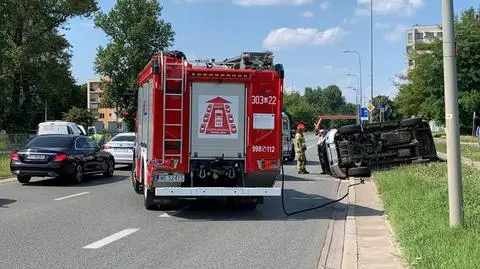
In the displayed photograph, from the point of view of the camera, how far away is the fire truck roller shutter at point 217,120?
1192 centimetres

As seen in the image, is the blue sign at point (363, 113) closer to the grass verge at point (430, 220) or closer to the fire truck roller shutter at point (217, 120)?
the grass verge at point (430, 220)

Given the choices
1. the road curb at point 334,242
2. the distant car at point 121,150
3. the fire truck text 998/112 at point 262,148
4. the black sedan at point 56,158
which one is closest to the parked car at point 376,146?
the road curb at point 334,242

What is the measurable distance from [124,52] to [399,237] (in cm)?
6635

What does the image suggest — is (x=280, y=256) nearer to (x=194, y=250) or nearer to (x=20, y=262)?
(x=194, y=250)

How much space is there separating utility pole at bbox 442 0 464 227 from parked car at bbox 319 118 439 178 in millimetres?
10964

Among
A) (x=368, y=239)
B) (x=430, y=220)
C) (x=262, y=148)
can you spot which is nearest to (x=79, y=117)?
(x=262, y=148)

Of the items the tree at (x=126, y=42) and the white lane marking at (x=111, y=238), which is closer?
the white lane marking at (x=111, y=238)

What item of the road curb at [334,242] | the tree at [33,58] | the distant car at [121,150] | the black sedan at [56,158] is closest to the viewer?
the road curb at [334,242]

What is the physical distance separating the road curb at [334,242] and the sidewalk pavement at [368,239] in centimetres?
9

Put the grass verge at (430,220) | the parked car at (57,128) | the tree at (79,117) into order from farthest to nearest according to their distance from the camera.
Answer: the tree at (79,117)
the parked car at (57,128)
the grass verge at (430,220)

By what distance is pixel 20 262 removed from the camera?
7676 millimetres

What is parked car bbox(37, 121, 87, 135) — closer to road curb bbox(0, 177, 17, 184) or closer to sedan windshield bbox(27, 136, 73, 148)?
road curb bbox(0, 177, 17, 184)

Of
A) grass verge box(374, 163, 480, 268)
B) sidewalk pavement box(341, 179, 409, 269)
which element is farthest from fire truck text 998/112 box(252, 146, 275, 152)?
grass verge box(374, 163, 480, 268)

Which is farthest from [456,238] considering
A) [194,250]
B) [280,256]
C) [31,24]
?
[31,24]
